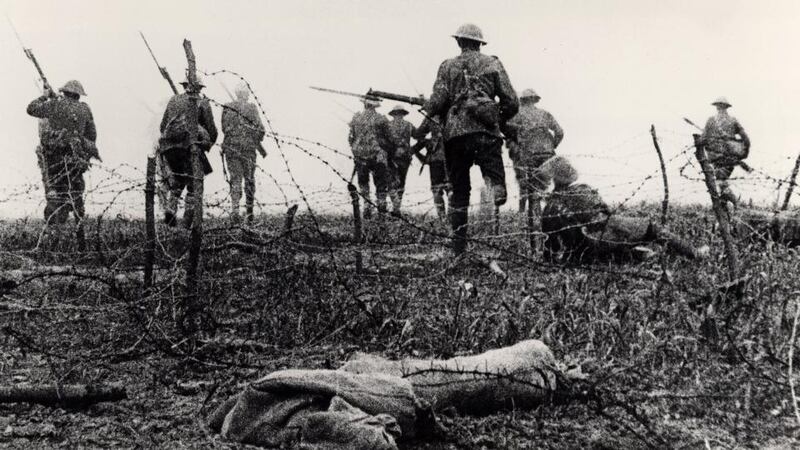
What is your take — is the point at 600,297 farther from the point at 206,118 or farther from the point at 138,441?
the point at 206,118

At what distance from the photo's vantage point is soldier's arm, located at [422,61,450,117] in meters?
7.39

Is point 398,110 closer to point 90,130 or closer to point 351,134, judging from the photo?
point 351,134

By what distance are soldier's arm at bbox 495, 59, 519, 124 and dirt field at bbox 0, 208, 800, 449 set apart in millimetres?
1794

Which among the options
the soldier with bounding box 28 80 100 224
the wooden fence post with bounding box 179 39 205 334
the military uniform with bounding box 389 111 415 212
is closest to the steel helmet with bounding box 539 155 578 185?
the wooden fence post with bounding box 179 39 205 334

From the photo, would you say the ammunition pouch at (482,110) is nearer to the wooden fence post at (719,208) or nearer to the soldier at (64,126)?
the wooden fence post at (719,208)

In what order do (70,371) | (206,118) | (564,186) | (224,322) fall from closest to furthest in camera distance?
(70,371) < (224,322) < (564,186) < (206,118)

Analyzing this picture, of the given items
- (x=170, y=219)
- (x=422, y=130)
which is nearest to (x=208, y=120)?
(x=170, y=219)

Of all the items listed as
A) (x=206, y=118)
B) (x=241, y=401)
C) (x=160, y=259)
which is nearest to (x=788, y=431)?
(x=241, y=401)

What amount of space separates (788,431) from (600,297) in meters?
1.83

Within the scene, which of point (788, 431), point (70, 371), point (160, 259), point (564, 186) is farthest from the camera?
point (160, 259)

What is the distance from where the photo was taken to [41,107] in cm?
1062

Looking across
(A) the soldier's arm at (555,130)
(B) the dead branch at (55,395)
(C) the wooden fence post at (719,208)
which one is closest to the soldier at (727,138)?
(A) the soldier's arm at (555,130)

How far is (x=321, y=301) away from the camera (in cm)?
504

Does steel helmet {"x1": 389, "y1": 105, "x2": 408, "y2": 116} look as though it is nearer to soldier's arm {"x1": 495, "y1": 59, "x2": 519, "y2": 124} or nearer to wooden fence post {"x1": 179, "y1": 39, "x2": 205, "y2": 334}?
soldier's arm {"x1": 495, "y1": 59, "x2": 519, "y2": 124}
